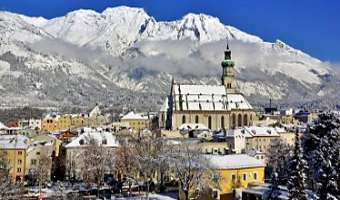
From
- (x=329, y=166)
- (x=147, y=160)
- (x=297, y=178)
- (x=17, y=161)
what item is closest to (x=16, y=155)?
(x=17, y=161)

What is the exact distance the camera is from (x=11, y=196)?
Result: 199 ft

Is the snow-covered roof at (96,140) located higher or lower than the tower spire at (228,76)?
lower

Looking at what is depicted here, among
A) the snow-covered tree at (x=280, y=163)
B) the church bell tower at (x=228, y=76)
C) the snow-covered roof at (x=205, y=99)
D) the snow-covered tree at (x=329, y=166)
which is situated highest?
the church bell tower at (x=228, y=76)

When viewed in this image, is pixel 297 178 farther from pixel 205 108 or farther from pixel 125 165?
pixel 205 108

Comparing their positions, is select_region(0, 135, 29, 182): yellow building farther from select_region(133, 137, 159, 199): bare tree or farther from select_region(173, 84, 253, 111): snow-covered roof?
select_region(173, 84, 253, 111): snow-covered roof

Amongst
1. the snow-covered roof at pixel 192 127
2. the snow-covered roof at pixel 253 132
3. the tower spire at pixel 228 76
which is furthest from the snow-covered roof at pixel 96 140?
the tower spire at pixel 228 76

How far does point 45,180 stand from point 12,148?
1244cm

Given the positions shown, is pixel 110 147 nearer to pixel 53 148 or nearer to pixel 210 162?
pixel 53 148

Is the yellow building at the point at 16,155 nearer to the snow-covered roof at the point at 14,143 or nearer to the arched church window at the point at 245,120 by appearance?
the snow-covered roof at the point at 14,143

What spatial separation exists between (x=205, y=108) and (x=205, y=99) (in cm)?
295

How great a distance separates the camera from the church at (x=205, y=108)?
160125 mm

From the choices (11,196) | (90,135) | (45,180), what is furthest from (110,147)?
(11,196)

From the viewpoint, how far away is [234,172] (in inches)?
2756

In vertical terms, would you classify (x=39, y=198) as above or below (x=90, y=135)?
below
